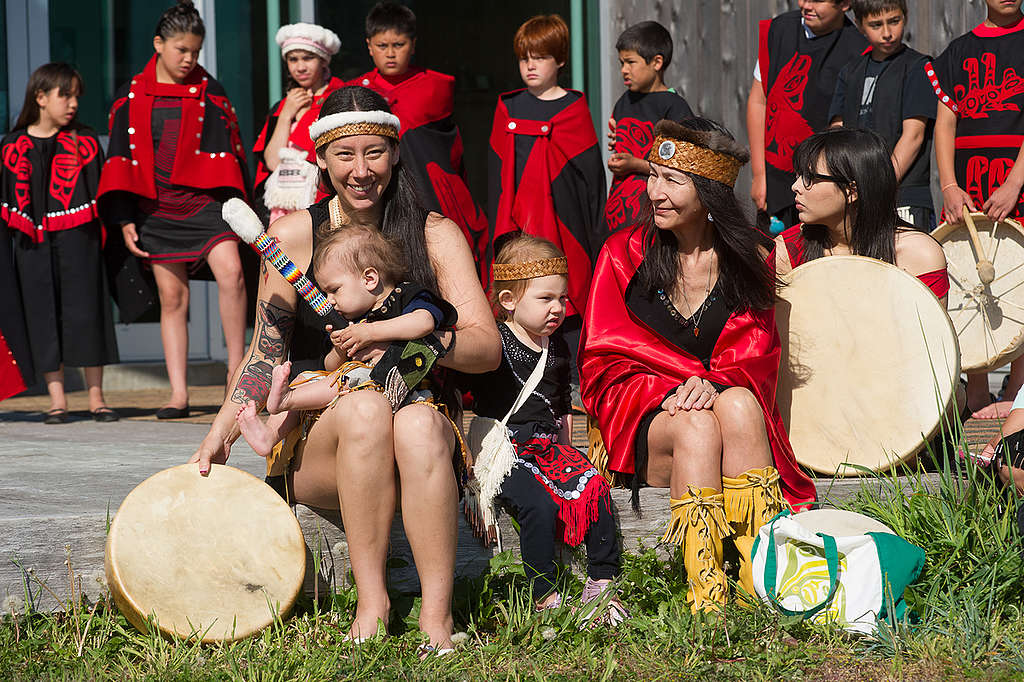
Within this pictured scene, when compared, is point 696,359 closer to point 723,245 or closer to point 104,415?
point 723,245

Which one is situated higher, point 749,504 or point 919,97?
point 919,97

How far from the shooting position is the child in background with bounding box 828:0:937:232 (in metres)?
4.41

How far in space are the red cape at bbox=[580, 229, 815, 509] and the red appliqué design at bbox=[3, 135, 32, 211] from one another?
2.81 meters

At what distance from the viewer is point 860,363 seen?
11.3ft

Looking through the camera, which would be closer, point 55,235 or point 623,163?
point 623,163

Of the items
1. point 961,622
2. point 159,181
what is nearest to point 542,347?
point 961,622

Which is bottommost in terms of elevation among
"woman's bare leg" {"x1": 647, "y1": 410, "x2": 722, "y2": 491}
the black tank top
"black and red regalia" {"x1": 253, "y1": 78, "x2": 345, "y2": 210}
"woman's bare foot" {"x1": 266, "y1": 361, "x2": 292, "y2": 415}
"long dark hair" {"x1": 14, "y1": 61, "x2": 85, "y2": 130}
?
Result: "woman's bare leg" {"x1": 647, "y1": 410, "x2": 722, "y2": 491}

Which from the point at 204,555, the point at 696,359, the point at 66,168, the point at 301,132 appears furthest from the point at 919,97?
the point at 66,168

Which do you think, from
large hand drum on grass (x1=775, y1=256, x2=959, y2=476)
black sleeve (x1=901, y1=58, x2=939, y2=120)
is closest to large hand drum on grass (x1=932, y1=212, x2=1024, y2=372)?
black sleeve (x1=901, y1=58, x2=939, y2=120)

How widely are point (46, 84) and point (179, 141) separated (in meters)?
0.60

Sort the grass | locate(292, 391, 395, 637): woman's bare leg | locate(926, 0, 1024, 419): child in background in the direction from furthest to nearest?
1. locate(926, 0, 1024, 419): child in background
2. locate(292, 391, 395, 637): woman's bare leg
3. the grass

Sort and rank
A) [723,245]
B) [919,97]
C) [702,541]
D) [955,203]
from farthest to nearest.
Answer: [919,97], [955,203], [723,245], [702,541]

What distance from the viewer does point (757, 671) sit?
2.63 metres

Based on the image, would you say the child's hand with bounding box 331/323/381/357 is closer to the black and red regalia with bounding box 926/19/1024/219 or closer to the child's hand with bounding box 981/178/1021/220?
the child's hand with bounding box 981/178/1021/220
